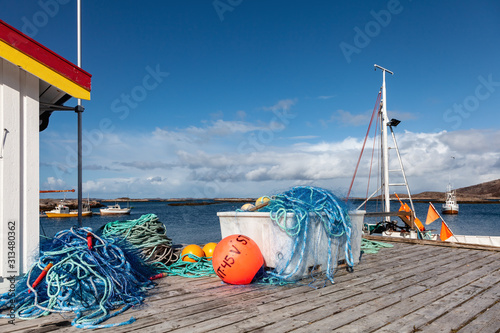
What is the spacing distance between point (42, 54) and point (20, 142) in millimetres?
1030

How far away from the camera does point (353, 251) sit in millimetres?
5996

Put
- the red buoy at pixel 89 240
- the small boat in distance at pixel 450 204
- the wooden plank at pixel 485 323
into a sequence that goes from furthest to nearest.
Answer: the small boat in distance at pixel 450 204, the red buoy at pixel 89 240, the wooden plank at pixel 485 323

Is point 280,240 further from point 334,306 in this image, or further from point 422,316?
point 422,316

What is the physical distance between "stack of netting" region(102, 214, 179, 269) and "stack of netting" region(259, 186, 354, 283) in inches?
71.0

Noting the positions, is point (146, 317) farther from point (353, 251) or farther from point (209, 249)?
point (353, 251)

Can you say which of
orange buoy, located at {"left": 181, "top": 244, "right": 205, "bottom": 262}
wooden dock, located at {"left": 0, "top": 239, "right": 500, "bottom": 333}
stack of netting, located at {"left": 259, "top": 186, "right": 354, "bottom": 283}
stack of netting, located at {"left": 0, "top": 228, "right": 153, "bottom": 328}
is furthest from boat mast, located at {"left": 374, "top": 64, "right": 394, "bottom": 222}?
stack of netting, located at {"left": 0, "top": 228, "right": 153, "bottom": 328}

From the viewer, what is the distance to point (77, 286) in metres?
3.75

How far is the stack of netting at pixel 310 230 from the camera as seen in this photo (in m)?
4.89

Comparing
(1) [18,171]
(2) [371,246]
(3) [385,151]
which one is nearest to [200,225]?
(3) [385,151]

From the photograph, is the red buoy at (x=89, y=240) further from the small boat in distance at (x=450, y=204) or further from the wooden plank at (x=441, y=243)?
the small boat in distance at (x=450, y=204)

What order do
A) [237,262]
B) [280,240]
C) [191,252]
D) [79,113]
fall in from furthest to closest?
1. [191,252]
2. [79,113]
3. [280,240]
4. [237,262]

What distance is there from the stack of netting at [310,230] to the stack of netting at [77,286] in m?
1.91

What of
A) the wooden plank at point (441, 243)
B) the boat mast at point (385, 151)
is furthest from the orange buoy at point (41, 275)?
the boat mast at point (385, 151)

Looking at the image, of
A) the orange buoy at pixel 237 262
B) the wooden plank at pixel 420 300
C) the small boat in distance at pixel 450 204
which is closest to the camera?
the wooden plank at pixel 420 300
